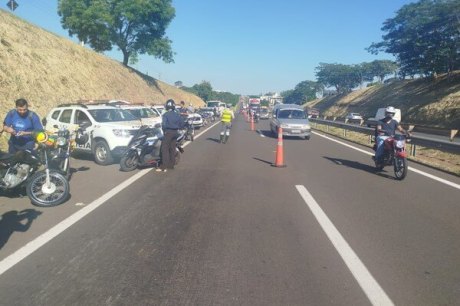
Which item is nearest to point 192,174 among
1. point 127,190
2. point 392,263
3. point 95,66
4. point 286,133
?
point 127,190

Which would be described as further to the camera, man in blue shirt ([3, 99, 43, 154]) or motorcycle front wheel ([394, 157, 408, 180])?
motorcycle front wheel ([394, 157, 408, 180])

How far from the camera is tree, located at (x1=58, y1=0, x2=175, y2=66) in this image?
51906 mm

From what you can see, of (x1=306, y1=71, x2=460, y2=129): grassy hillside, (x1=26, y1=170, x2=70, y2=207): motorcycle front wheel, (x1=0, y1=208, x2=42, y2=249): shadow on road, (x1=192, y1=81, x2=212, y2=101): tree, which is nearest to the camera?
(x1=0, y1=208, x2=42, y2=249): shadow on road

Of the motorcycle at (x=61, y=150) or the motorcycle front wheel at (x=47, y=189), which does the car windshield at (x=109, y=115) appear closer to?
the motorcycle at (x=61, y=150)

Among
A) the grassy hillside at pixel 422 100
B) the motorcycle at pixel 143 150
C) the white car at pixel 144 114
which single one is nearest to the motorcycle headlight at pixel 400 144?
the motorcycle at pixel 143 150

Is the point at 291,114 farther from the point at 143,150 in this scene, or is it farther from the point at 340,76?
the point at 340,76

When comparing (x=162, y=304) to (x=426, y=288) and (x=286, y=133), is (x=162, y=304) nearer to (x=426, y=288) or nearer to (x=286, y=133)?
(x=426, y=288)

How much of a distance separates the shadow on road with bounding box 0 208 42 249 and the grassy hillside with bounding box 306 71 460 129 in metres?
41.7

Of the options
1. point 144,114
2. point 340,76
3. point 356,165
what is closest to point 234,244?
point 356,165

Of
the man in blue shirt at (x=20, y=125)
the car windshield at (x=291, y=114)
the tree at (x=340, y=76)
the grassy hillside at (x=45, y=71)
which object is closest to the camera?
the man in blue shirt at (x=20, y=125)

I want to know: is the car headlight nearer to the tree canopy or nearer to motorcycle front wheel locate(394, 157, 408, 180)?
motorcycle front wheel locate(394, 157, 408, 180)

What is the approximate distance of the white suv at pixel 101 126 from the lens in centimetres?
1232

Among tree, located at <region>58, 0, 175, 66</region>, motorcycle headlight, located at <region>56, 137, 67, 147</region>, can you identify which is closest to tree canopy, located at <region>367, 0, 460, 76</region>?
tree, located at <region>58, 0, 175, 66</region>

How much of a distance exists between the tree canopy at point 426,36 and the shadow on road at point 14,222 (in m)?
51.4
